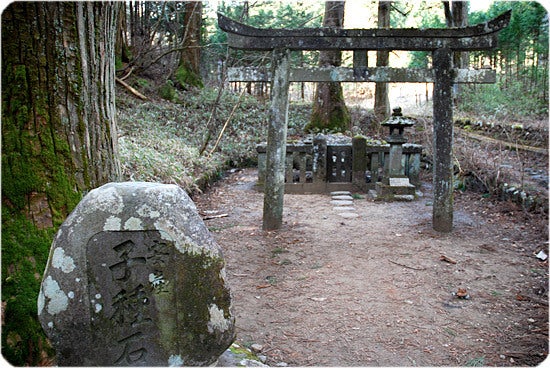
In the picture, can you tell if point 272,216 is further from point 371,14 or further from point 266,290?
point 371,14

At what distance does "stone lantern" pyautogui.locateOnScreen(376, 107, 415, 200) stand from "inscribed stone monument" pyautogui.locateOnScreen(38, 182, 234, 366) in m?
7.39

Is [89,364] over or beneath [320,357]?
over

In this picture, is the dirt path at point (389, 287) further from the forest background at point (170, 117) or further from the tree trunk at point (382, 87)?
the tree trunk at point (382, 87)

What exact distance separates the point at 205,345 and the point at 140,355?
1.16 feet

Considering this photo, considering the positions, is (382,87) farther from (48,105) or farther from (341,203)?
(48,105)

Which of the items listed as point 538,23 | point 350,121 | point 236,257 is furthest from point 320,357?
point 538,23

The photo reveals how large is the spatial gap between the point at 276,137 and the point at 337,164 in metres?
3.68

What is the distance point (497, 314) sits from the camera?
4.17m

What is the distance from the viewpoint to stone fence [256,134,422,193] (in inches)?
398

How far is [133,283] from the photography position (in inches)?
94.7

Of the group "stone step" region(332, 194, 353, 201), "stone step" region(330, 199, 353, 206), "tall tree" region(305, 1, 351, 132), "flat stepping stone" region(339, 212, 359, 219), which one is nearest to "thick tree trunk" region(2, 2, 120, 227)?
"flat stepping stone" region(339, 212, 359, 219)

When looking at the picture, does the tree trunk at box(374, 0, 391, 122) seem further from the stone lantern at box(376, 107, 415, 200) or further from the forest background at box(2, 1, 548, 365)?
the stone lantern at box(376, 107, 415, 200)

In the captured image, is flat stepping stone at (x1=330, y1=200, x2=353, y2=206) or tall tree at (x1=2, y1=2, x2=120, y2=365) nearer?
tall tree at (x1=2, y1=2, x2=120, y2=365)

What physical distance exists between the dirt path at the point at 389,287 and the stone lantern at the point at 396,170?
48.9 inches
